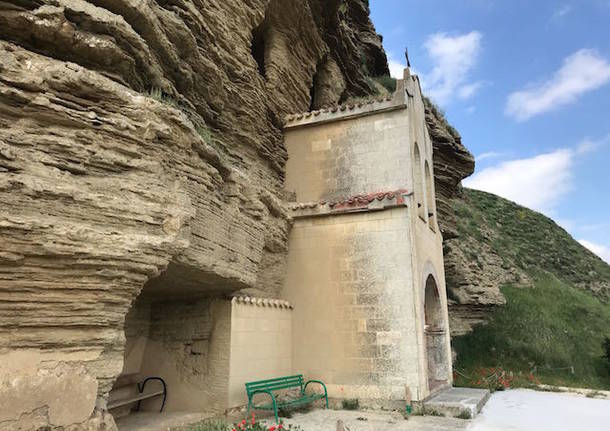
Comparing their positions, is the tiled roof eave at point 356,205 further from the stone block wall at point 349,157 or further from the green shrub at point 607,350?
the green shrub at point 607,350

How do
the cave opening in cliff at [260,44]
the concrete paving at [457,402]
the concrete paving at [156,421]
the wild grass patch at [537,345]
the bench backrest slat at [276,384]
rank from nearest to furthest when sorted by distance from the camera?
the concrete paving at [156,421], the bench backrest slat at [276,384], the concrete paving at [457,402], the cave opening in cliff at [260,44], the wild grass patch at [537,345]

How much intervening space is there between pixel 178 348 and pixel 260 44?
28.6 ft

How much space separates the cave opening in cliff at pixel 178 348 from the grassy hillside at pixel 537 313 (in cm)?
950

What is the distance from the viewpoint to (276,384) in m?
8.14

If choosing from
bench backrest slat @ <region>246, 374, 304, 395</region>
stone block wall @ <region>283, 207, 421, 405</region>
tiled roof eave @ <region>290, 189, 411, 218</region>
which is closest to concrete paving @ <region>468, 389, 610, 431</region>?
stone block wall @ <region>283, 207, 421, 405</region>

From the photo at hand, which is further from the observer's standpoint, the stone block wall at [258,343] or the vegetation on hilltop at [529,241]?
the vegetation on hilltop at [529,241]

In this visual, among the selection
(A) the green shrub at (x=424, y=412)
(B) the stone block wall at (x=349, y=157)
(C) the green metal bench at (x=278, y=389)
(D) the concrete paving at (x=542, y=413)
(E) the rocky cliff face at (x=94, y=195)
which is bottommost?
(D) the concrete paving at (x=542, y=413)

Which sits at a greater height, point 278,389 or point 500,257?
point 500,257

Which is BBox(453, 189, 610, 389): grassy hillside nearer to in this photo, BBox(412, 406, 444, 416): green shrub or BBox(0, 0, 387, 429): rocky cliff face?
BBox(412, 406, 444, 416): green shrub

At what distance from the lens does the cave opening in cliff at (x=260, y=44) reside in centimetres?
1209

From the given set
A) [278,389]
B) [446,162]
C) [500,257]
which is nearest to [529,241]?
[500,257]

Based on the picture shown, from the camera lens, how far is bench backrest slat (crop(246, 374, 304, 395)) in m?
7.67

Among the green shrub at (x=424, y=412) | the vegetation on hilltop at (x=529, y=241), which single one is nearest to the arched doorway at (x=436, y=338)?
the green shrub at (x=424, y=412)

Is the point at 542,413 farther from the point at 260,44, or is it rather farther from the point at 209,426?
the point at 260,44
